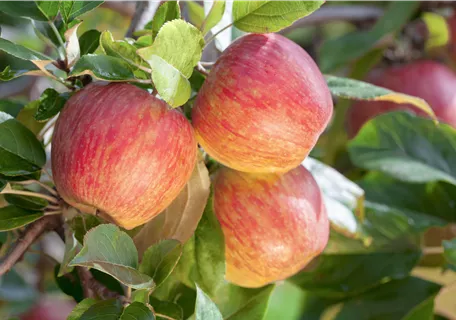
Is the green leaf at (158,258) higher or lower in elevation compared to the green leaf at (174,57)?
lower

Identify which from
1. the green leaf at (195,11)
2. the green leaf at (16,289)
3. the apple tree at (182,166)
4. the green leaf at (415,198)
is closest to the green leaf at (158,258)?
the apple tree at (182,166)

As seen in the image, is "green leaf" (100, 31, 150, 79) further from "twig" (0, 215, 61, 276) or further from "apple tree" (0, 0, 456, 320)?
"twig" (0, 215, 61, 276)

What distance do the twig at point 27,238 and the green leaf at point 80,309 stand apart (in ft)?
0.27

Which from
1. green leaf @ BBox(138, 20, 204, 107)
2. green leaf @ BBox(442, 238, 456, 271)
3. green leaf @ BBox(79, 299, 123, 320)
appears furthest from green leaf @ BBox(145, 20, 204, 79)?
green leaf @ BBox(442, 238, 456, 271)

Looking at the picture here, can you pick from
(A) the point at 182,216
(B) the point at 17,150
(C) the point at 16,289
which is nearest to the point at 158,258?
(A) the point at 182,216

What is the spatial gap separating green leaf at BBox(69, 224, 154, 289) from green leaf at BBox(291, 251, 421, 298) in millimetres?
422

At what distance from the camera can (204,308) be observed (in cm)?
→ 54

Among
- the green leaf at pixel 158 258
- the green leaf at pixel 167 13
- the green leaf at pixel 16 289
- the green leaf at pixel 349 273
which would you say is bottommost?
the green leaf at pixel 16 289

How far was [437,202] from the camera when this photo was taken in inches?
39.9

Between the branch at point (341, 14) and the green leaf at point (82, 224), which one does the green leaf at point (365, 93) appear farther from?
the branch at point (341, 14)

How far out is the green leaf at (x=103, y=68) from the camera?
1.83 feet

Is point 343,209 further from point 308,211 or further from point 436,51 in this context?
point 436,51

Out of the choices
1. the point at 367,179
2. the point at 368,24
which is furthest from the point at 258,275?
the point at 368,24

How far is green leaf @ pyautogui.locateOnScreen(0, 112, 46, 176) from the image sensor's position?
0.61 metres
